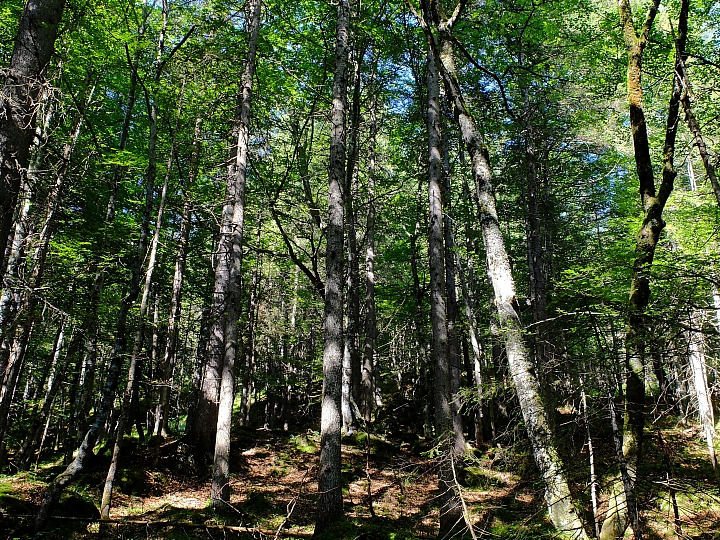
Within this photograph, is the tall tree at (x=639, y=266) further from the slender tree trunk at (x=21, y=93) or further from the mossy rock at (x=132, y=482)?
the mossy rock at (x=132, y=482)

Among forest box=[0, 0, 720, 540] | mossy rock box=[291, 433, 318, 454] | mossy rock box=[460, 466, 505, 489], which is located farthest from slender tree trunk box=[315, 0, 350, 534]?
mossy rock box=[291, 433, 318, 454]

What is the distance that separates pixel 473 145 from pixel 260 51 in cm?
1008

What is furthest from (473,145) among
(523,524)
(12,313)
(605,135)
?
(605,135)

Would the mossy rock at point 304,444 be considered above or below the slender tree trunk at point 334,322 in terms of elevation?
below

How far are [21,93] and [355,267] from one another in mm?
12065

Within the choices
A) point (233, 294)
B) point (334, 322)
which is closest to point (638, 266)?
point (334, 322)

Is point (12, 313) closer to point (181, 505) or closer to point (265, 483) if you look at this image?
point (181, 505)

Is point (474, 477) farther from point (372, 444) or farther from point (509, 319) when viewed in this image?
point (509, 319)

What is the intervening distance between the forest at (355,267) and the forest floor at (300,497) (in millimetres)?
98

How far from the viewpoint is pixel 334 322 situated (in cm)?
781

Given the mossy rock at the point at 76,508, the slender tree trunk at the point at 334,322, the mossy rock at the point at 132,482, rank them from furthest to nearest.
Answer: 1. the mossy rock at the point at 132,482
2. the mossy rock at the point at 76,508
3. the slender tree trunk at the point at 334,322

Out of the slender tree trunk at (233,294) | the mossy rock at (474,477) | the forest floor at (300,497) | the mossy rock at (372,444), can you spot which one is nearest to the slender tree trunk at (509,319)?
the forest floor at (300,497)

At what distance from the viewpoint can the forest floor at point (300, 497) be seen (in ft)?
20.0

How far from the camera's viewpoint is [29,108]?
4.20m
